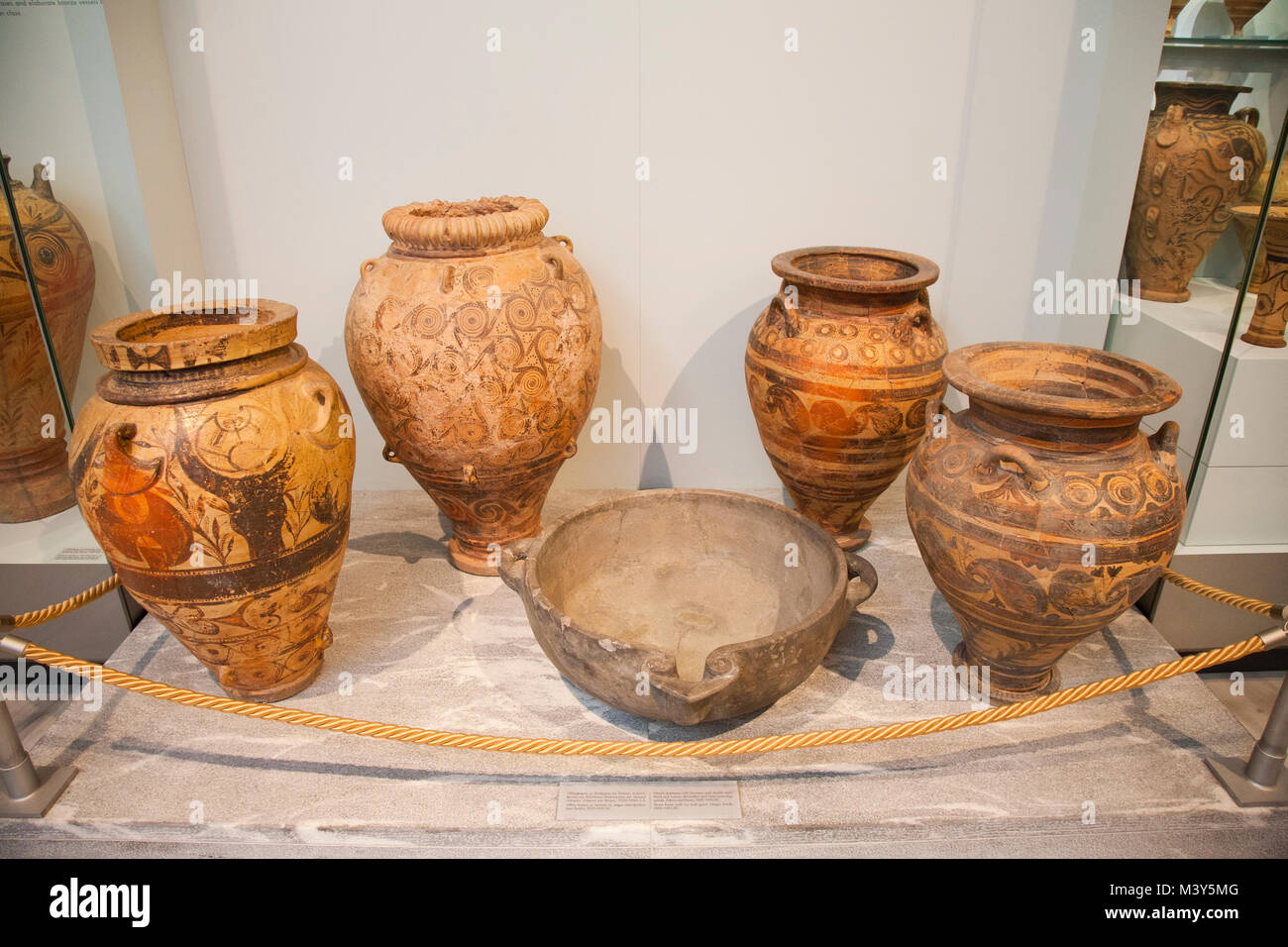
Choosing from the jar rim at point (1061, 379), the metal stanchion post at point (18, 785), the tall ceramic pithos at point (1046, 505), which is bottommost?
the metal stanchion post at point (18, 785)

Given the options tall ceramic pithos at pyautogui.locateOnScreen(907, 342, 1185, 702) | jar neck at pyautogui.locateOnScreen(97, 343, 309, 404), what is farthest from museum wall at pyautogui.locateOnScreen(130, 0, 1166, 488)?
jar neck at pyautogui.locateOnScreen(97, 343, 309, 404)

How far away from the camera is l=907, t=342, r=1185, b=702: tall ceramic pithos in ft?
5.93

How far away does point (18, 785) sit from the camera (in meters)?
1.91

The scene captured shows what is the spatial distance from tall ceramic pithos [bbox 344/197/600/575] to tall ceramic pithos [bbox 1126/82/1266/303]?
1.85 metres

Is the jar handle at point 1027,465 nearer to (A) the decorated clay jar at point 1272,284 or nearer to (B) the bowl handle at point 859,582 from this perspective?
(B) the bowl handle at point 859,582

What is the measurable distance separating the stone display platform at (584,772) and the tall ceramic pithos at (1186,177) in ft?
4.10

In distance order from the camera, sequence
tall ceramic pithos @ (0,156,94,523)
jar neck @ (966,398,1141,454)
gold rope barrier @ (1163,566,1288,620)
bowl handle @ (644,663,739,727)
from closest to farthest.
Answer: bowl handle @ (644,663,739,727), jar neck @ (966,398,1141,454), gold rope barrier @ (1163,566,1288,620), tall ceramic pithos @ (0,156,94,523)

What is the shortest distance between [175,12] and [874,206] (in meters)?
2.29

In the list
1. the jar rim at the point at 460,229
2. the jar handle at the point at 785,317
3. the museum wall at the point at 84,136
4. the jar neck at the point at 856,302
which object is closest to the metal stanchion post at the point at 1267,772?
the jar neck at the point at 856,302

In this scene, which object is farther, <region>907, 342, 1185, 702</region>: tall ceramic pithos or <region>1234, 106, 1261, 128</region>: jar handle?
<region>1234, 106, 1261, 128</region>: jar handle

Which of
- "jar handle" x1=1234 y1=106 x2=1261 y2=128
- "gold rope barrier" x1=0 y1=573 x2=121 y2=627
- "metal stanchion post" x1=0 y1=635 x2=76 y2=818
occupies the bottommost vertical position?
"metal stanchion post" x1=0 y1=635 x2=76 y2=818

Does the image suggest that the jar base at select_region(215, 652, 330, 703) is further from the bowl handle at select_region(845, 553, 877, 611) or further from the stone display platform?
the bowl handle at select_region(845, 553, 877, 611)

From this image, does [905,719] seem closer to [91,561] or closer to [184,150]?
[91,561]

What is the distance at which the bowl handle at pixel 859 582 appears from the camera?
209 cm
